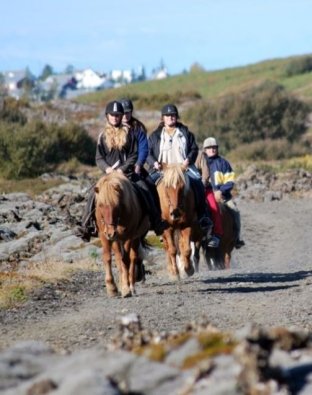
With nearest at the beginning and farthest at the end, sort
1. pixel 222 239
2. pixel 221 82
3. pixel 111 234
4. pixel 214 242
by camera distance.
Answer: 1. pixel 111 234
2. pixel 214 242
3. pixel 222 239
4. pixel 221 82

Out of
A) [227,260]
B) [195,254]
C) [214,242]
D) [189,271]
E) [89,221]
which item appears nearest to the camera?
[89,221]

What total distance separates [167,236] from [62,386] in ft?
43.9

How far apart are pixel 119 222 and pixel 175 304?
1.72m

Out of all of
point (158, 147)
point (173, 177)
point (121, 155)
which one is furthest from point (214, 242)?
point (121, 155)

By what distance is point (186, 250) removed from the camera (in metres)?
20.3

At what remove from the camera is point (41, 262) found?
78.0ft

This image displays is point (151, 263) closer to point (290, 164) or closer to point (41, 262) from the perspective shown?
point (41, 262)

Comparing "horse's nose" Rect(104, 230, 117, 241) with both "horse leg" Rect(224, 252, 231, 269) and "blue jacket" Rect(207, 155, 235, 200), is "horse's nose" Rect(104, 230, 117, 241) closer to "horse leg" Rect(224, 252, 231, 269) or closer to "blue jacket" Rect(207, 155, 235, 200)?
"blue jacket" Rect(207, 155, 235, 200)

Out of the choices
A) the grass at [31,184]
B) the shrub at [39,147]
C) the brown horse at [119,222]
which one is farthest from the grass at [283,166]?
the brown horse at [119,222]

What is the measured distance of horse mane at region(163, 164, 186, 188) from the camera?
19.5 meters

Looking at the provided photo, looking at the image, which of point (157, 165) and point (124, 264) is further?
point (157, 165)

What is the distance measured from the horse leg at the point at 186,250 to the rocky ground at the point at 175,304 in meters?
0.19

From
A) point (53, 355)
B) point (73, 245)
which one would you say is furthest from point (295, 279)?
point (53, 355)

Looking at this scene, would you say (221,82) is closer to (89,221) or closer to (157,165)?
(157,165)
